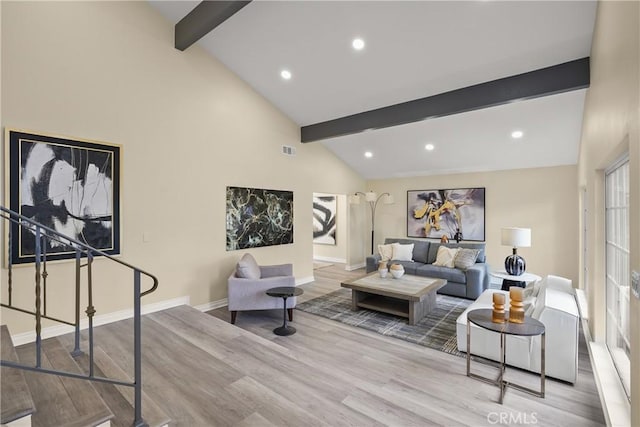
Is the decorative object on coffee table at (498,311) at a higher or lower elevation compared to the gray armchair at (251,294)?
higher

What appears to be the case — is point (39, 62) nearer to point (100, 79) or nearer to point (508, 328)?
point (100, 79)

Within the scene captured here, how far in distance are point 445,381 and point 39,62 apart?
194 inches

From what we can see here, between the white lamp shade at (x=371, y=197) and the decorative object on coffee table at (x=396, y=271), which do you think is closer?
the decorative object on coffee table at (x=396, y=271)

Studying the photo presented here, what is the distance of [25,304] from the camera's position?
9.78ft

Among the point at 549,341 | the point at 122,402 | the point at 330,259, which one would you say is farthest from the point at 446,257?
the point at 122,402

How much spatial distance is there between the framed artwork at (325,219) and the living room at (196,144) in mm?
2471

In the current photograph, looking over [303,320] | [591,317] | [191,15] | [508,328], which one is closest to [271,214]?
[303,320]

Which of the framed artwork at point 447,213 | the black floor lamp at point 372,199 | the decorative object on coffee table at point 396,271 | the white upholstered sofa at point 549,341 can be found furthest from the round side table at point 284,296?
the framed artwork at point 447,213

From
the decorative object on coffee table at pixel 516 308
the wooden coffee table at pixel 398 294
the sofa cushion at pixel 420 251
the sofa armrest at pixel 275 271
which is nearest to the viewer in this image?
the decorative object on coffee table at pixel 516 308

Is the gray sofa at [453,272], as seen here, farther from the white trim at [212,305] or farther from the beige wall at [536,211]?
the white trim at [212,305]

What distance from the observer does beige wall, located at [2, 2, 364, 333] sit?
119 inches

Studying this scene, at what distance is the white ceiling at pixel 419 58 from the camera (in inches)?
120

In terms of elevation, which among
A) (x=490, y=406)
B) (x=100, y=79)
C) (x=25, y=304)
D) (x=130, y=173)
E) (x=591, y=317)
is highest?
(x=100, y=79)

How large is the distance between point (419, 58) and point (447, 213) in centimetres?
405
